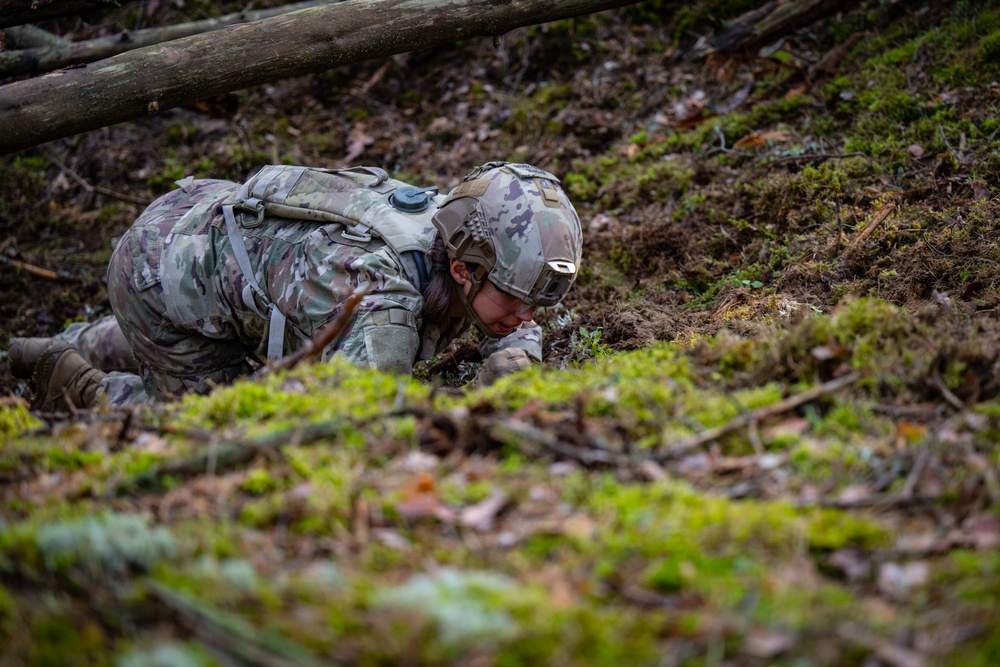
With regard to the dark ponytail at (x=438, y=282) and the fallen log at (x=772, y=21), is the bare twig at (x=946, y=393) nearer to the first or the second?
the dark ponytail at (x=438, y=282)

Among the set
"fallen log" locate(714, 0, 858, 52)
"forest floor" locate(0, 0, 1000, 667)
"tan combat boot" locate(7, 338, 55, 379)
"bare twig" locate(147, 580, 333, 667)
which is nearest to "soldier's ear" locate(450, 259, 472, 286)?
"forest floor" locate(0, 0, 1000, 667)

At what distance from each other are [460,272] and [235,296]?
4.88 feet

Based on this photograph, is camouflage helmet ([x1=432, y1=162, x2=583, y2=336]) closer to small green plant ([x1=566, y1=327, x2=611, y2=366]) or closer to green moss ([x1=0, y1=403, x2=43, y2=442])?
small green plant ([x1=566, y1=327, x2=611, y2=366])

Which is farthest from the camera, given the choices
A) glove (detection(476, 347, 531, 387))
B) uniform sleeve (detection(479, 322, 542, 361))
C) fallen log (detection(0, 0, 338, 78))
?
fallen log (detection(0, 0, 338, 78))

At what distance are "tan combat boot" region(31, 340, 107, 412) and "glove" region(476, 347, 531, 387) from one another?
10.3ft

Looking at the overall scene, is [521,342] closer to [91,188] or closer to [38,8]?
[38,8]

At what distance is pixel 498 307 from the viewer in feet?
16.6

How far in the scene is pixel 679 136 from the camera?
734 cm

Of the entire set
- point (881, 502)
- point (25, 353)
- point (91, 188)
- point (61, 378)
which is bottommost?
point (61, 378)

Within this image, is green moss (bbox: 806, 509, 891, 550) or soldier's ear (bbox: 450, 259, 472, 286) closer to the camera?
green moss (bbox: 806, 509, 891, 550)

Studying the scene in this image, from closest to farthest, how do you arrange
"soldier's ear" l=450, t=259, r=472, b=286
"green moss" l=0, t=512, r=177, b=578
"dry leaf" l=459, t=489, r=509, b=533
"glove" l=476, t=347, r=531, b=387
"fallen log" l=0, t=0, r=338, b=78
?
"green moss" l=0, t=512, r=177, b=578
"dry leaf" l=459, t=489, r=509, b=533
"soldier's ear" l=450, t=259, r=472, b=286
"glove" l=476, t=347, r=531, b=387
"fallen log" l=0, t=0, r=338, b=78

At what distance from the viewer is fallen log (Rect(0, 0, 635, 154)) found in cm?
457

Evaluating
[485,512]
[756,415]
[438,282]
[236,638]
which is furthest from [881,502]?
[438,282]

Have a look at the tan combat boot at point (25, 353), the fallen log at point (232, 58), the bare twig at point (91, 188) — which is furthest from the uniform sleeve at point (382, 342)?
the bare twig at point (91, 188)
